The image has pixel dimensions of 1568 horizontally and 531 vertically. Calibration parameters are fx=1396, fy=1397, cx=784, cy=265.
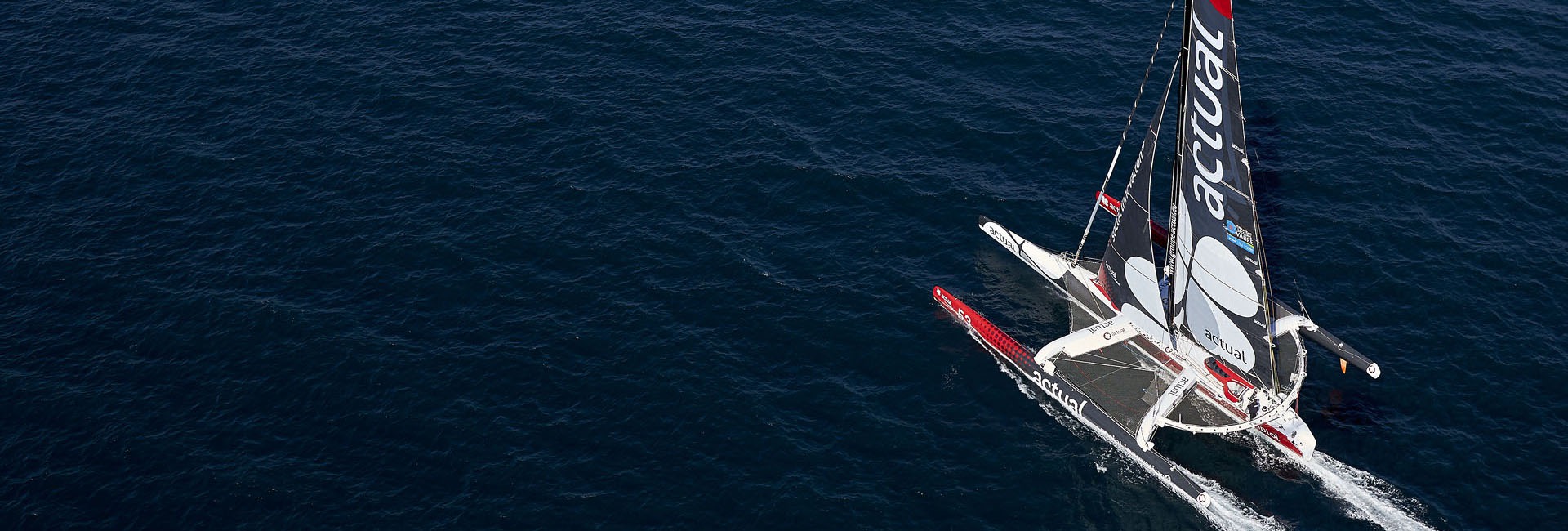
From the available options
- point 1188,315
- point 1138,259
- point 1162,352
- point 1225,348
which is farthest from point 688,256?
point 1225,348

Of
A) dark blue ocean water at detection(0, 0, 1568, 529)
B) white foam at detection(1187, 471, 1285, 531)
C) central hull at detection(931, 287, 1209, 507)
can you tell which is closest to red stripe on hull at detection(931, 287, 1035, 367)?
central hull at detection(931, 287, 1209, 507)

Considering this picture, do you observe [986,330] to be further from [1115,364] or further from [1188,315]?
[1188,315]

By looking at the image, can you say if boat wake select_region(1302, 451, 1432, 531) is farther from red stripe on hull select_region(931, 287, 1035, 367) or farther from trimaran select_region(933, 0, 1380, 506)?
red stripe on hull select_region(931, 287, 1035, 367)

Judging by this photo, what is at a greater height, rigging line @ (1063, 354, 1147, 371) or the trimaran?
the trimaran

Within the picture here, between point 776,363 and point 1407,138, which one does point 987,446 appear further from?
point 1407,138

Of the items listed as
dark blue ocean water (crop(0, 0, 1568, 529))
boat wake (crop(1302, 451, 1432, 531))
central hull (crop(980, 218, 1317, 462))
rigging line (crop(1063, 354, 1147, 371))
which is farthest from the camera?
rigging line (crop(1063, 354, 1147, 371))

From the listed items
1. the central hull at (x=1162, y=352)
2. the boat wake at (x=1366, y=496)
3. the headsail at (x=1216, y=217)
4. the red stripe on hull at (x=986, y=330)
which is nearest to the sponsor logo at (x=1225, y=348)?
the headsail at (x=1216, y=217)
